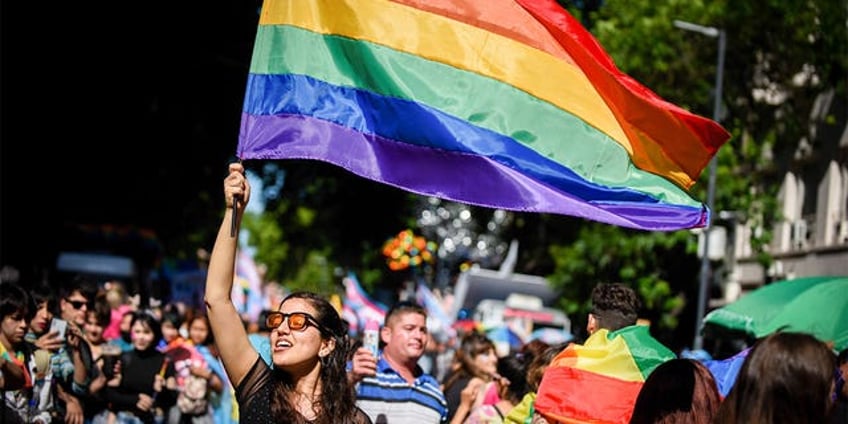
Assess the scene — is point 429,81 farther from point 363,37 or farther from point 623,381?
point 623,381

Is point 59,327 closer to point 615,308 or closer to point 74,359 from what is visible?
point 74,359

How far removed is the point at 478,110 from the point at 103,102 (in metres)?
17.5

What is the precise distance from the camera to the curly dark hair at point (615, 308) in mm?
7141

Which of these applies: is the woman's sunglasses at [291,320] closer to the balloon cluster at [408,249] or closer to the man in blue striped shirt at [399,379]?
the man in blue striped shirt at [399,379]

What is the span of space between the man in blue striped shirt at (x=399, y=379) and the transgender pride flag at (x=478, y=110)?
1604 millimetres

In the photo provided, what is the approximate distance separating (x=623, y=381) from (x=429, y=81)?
2014mm

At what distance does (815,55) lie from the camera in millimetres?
24359

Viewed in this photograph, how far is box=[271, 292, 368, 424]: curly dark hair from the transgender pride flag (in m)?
1.30

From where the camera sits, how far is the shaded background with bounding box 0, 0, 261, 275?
22.7 m

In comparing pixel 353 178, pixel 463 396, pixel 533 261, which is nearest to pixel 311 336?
pixel 463 396

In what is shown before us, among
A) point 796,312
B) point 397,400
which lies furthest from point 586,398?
point 796,312

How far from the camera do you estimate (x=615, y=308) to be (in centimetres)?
715

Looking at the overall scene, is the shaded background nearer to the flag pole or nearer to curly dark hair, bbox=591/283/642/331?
curly dark hair, bbox=591/283/642/331

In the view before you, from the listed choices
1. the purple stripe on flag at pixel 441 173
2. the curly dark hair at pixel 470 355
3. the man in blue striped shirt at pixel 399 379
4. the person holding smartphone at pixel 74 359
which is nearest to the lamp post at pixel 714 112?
the curly dark hair at pixel 470 355
